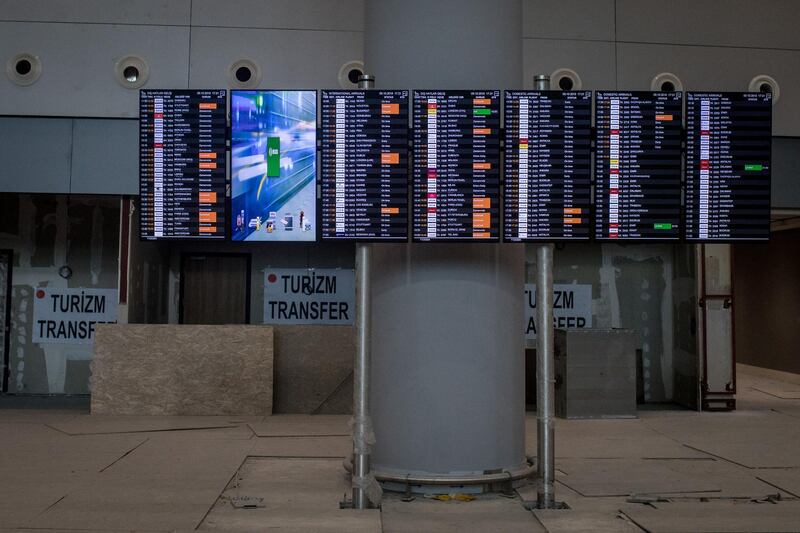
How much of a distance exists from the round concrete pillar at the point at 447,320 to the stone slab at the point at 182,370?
14.4 ft

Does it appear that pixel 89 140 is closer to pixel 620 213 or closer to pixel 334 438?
pixel 334 438

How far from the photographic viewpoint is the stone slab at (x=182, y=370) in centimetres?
1053

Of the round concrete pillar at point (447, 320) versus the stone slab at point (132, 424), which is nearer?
the round concrete pillar at point (447, 320)

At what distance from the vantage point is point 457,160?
6.10 metres

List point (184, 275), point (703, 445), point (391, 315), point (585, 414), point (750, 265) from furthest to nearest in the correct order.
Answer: point (750, 265) < point (184, 275) < point (585, 414) < point (703, 445) < point (391, 315)

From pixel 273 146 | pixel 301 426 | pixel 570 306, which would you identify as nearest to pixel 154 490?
pixel 273 146

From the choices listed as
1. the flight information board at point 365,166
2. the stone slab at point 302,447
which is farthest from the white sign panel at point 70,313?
the flight information board at point 365,166

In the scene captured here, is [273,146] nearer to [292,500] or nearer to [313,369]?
[292,500]

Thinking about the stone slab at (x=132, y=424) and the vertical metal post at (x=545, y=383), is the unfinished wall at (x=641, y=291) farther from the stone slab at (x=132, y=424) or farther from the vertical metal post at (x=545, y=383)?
the vertical metal post at (x=545, y=383)

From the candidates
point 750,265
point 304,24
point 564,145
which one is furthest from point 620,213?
point 750,265

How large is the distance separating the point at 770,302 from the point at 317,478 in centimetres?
1290

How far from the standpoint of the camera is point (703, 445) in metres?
8.58

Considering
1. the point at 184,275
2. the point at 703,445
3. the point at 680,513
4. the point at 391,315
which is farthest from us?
the point at 184,275

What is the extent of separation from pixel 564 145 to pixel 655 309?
7.06 metres
